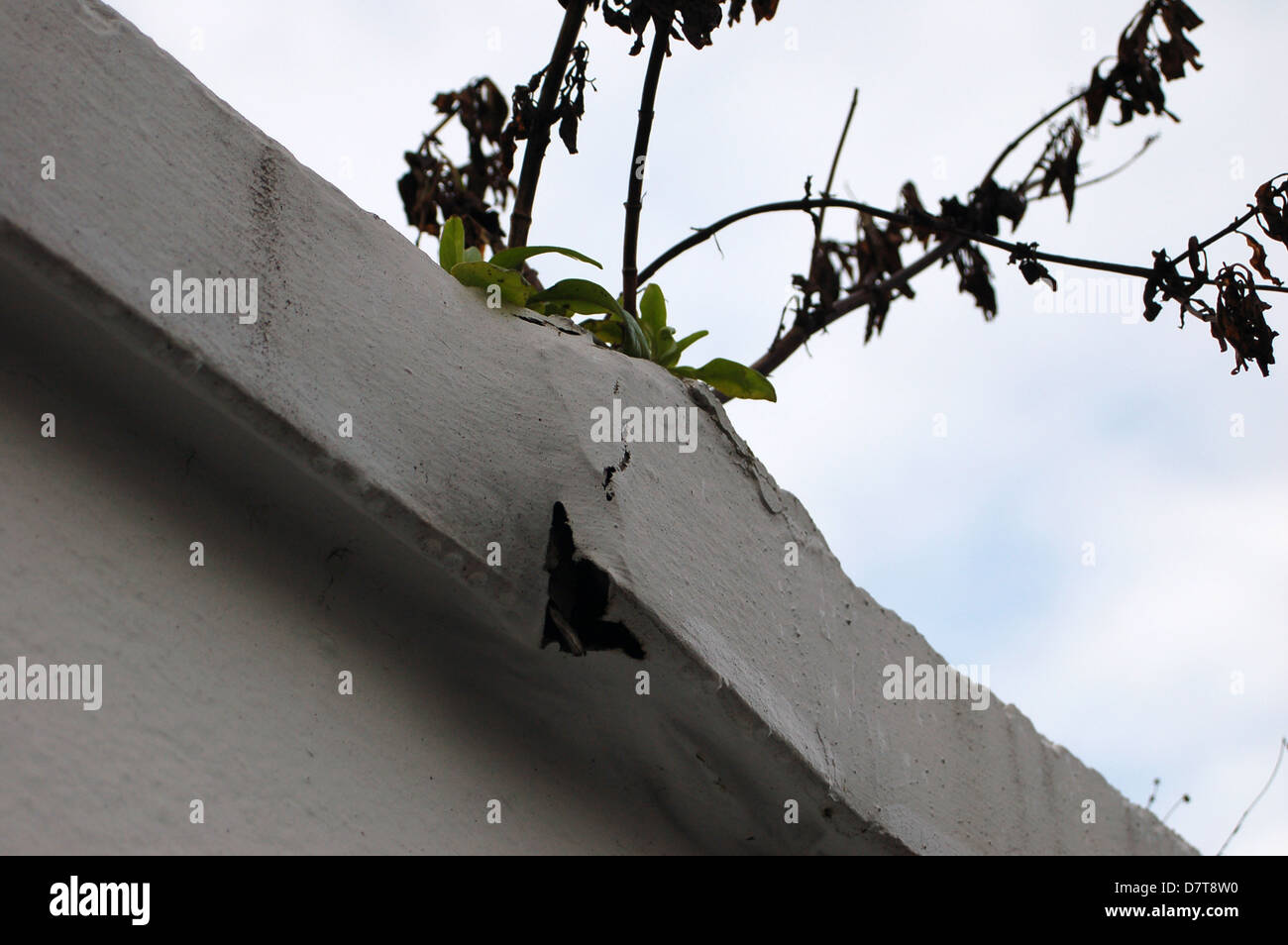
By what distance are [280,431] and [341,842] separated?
382mm

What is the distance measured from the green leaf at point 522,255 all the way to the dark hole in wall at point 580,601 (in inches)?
14.6

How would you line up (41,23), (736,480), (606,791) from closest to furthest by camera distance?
(41,23) → (606,791) → (736,480)

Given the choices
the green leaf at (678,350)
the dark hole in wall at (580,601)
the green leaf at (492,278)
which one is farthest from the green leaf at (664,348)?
the dark hole in wall at (580,601)

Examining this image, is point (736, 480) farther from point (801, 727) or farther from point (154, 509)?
point (154, 509)

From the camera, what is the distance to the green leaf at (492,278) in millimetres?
1455

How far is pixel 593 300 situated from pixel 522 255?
0.11 m

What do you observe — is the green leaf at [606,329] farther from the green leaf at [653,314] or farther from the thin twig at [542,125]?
the thin twig at [542,125]

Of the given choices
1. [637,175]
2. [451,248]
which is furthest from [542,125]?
[451,248]

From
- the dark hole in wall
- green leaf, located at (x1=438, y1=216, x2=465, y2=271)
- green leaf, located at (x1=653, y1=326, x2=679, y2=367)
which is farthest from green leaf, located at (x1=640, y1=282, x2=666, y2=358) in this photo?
the dark hole in wall

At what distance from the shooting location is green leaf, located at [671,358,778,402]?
1.71m

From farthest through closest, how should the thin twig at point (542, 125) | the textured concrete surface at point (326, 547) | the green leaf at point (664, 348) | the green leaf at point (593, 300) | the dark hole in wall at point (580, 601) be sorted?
the thin twig at point (542, 125)
the green leaf at point (664, 348)
the green leaf at point (593, 300)
the dark hole in wall at point (580, 601)
the textured concrete surface at point (326, 547)

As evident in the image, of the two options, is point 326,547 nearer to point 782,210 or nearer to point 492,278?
point 492,278

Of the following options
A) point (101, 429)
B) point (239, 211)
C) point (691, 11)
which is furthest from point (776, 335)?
point (101, 429)

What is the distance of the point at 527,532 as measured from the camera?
133 cm
